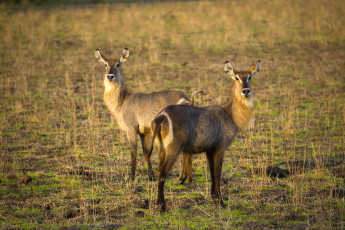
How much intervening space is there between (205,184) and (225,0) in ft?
85.0

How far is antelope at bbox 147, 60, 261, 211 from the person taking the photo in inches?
245

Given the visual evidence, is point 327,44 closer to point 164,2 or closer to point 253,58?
point 253,58

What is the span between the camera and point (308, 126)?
411 inches

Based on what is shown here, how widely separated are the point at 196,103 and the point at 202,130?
5.73 metres

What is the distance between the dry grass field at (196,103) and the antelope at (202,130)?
1.77 ft

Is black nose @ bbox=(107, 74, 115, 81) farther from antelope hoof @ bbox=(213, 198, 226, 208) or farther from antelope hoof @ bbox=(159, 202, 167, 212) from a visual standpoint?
antelope hoof @ bbox=(213, 198, 226, 208)

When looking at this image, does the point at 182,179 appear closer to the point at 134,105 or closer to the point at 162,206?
the point at 162,206

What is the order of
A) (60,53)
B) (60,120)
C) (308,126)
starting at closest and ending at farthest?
(308,126) < (60,120) < (60,53)

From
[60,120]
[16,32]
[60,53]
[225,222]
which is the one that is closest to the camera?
[225,222]

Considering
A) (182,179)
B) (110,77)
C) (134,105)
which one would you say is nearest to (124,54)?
(110,77)

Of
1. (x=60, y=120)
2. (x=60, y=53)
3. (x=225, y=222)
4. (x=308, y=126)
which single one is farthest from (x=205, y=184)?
(x=60, y=53)

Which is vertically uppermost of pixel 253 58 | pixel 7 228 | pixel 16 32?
pixel 16 32

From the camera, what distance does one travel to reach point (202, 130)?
647 centimetres

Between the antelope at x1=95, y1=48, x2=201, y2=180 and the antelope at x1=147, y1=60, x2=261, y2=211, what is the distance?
1.09m
